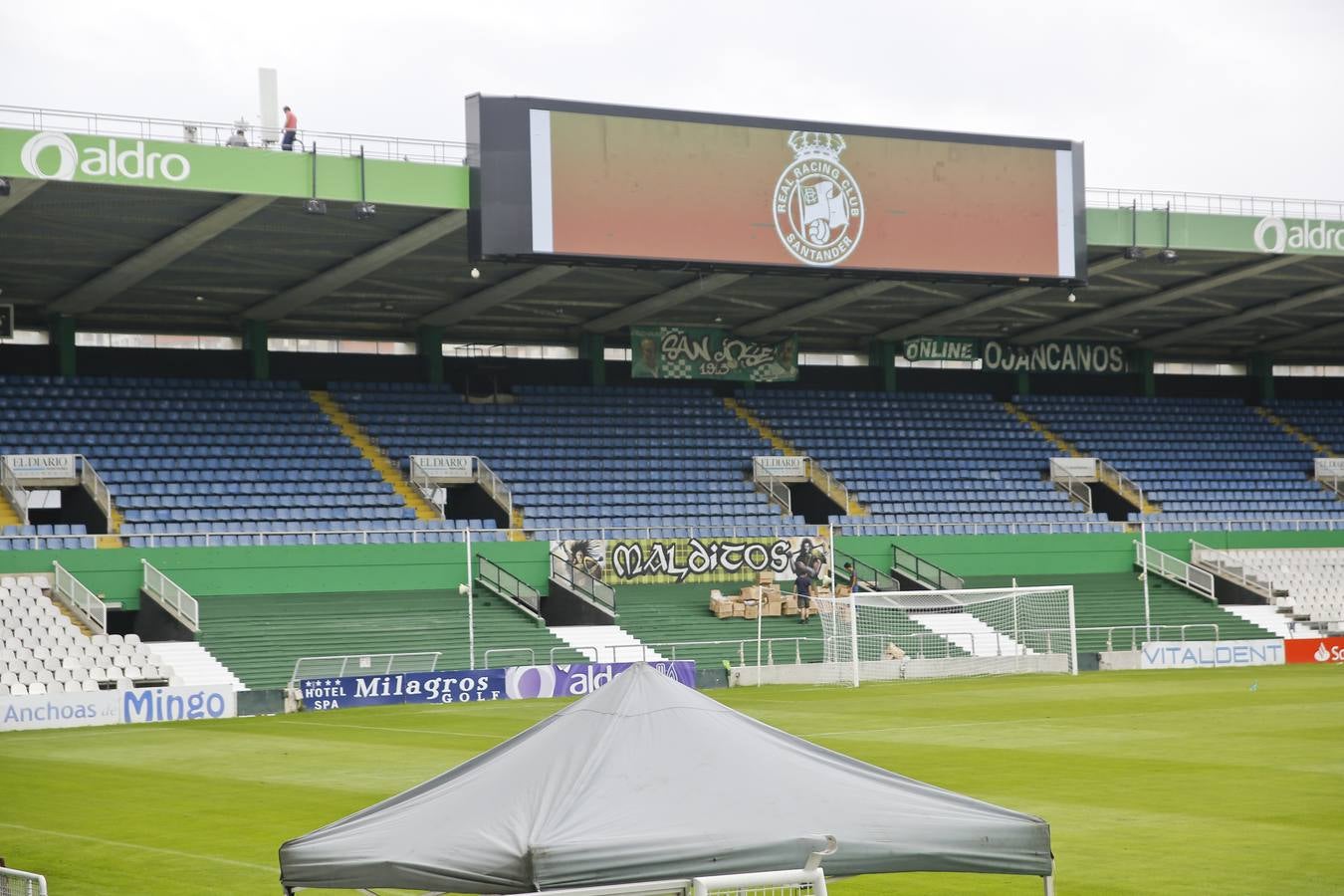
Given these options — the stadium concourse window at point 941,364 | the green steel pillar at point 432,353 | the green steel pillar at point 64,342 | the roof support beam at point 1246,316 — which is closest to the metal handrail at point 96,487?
the green steel pillar at point 64,342

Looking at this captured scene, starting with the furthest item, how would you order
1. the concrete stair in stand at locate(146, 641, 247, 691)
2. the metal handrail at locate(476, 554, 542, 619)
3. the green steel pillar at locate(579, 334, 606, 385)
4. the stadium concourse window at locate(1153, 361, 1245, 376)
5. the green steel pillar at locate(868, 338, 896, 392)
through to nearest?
the stadium concourse window at locate(1153, 361, 1245, 376) < the green steel pillar at locate(868, 338, 896, 392) < the green steel pillar at locate(579, 334, 606, 385) < the metal handrail at locate(476, 554, 542, 619) < the concrete stair in stand at locate(146, 641, 247, 691)

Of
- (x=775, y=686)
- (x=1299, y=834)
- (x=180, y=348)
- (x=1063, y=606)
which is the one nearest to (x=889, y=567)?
(x=1063, y=606)

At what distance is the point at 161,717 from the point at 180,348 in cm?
1823

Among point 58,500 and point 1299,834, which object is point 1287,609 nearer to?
point 58,500

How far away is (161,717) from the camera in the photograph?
3142 centimetres

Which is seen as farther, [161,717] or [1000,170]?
[1000,170]

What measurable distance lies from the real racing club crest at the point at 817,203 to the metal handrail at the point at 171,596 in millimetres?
15430

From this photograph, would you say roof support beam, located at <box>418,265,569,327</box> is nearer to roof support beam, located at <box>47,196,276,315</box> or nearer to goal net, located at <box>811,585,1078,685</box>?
roof support beam, located at <box>47,196,276,315</box>

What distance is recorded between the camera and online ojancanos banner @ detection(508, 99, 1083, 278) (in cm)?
3716

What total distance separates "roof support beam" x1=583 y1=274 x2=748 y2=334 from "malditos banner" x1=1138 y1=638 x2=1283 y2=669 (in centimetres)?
1313

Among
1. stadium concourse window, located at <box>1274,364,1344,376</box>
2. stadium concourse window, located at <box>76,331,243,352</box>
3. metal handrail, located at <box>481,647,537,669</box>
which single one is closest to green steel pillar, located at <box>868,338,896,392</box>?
stadium concourse window, located at <box>1274,364,1344,376</box>

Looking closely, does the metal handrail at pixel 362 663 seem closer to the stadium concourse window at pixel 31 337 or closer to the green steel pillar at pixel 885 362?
the stadium concourse window at pixel 31 337

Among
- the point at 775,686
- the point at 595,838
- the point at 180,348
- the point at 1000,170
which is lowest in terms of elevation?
the point at 775,686

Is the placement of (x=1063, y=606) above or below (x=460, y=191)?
below
